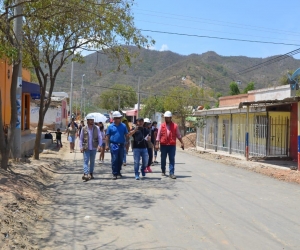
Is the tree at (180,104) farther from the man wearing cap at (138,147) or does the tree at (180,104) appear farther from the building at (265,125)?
the man wearing cap at (138,147)

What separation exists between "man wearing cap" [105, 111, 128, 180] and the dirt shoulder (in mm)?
1779

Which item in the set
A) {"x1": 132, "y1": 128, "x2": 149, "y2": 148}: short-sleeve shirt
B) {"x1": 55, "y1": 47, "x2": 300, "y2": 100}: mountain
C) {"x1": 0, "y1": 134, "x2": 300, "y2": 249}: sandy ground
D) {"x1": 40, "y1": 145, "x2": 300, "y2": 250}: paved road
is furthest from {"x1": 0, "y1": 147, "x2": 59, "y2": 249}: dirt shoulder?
{"x1": 55, "y1": 47, "x2": 300, "y2": 100}: mountain

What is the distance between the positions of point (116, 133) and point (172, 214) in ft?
15.0

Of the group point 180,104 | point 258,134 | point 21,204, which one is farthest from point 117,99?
point 21,204

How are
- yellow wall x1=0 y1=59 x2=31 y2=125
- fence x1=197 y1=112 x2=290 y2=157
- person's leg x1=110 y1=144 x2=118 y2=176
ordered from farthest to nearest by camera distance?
fence x1=197 y1=112 x2=290 y2=157, yellow wall x1=0 y1=59 x2=31 y2=125, person's leg x1=110 y1=144 x2=118 y2=176

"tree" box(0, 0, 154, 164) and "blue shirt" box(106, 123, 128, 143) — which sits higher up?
"tree" box(0, 0, 154, 164)

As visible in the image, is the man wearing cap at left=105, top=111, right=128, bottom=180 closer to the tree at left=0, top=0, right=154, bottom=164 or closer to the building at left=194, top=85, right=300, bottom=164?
the tree at left=0, top=0, right=154, bottom=164

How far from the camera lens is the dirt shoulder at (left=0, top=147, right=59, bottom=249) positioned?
229 inches

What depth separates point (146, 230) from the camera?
6.46 m

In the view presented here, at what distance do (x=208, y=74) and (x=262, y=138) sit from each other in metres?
81.9

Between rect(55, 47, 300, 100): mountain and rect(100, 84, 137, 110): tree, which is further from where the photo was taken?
rect(100, 84, 137, 110): tree

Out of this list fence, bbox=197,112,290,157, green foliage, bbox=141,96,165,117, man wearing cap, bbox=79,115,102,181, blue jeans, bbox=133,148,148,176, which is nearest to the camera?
man wearing cap, bbox=79,115,102,181

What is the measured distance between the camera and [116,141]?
38.2 feet

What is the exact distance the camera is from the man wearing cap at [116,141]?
11.6 metres
